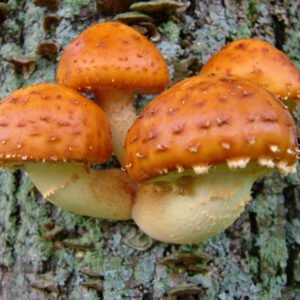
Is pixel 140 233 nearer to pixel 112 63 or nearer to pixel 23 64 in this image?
pixel 112 63

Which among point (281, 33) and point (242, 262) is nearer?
point (242, 262)

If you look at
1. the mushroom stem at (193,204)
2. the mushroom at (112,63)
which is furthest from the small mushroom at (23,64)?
the mushroom stem at (193,204)

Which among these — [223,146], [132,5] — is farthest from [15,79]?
[223,146]

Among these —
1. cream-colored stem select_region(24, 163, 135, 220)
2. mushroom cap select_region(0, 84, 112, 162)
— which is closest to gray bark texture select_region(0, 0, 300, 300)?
cream-colored stem select_region(24, 163, 135, 220)

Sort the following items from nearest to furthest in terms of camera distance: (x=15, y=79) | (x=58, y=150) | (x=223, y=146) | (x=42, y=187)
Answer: (x=223, y=146) < (x=58, y=150) < (x=42, y=187) < (x=15, y=79)

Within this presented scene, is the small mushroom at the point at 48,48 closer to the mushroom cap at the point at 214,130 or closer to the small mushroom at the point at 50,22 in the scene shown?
the small mushroom at the point at 50,22

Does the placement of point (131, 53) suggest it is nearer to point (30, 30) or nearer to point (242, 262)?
point (30, 30)

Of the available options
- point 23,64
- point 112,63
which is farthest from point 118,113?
point 23,64
